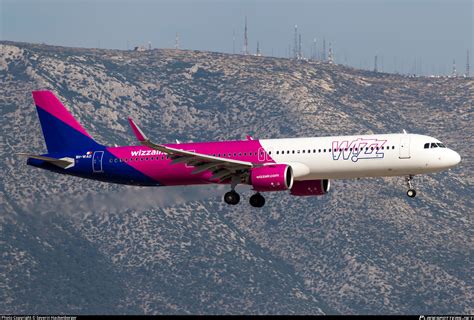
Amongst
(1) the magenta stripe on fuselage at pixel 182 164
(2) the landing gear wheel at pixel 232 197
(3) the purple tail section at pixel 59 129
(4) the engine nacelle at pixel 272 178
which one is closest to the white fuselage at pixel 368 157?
(4) the engine nacelle at pixel 272 178

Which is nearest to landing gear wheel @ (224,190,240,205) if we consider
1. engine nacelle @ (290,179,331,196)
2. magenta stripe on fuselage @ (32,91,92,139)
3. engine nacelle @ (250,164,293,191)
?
engine nacelle @ (250,164,293,191)

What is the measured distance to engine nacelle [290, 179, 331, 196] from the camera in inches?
5502

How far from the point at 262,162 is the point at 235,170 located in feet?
8.48

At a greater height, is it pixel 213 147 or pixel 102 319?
pixel 213 147

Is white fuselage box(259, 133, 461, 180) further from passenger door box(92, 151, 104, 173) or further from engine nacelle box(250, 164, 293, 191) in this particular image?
passenger door box(92, 151, 104, 173)

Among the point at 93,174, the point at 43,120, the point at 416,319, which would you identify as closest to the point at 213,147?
the point at 93,174

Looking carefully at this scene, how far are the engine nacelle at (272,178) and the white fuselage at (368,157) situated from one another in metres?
1.23

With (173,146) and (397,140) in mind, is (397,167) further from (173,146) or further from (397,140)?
(173,146)

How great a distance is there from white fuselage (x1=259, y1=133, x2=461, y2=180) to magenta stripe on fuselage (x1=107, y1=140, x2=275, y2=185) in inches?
150

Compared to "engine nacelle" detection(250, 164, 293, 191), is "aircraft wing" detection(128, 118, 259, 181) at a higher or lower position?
higher

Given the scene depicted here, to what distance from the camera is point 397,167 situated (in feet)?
433

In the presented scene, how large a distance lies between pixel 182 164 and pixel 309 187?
40.0 feet

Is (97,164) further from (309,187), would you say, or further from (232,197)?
(309,187)

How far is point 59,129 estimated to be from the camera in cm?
14925
